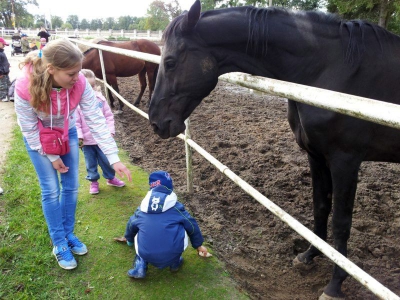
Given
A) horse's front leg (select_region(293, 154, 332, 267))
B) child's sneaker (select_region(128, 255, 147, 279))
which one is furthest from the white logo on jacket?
horse's front leg (select_region(293, 154, 332, 267))

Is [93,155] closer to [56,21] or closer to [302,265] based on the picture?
[302,265]

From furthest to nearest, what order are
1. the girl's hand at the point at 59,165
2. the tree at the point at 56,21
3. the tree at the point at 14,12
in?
the tree at the point at 56,21, the tree at the point at 14,12, the girl's hand at the point at 59,165

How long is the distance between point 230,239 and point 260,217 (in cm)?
48

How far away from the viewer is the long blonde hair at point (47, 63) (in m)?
1.89

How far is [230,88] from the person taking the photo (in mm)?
8914

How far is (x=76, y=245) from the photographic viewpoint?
245 centimetres

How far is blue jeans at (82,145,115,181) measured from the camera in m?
3.44

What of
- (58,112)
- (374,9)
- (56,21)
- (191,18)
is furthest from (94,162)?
(56,21)

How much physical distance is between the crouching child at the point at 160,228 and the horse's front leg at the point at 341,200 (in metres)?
0.96

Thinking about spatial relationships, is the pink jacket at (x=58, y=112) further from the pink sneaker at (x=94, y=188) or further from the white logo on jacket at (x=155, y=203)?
the pink sneaker at (x=94, y=188)

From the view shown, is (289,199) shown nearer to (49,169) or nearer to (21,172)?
(49,169)

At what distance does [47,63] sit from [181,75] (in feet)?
2.61

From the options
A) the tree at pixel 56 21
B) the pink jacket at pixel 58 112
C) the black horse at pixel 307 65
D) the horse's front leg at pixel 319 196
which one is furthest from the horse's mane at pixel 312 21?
the tree at pixel 56 21

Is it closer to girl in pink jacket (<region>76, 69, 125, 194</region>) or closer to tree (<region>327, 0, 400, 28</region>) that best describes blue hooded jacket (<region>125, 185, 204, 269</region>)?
girl in pink jacket (<region>76, 69, 125, 194</region>)
